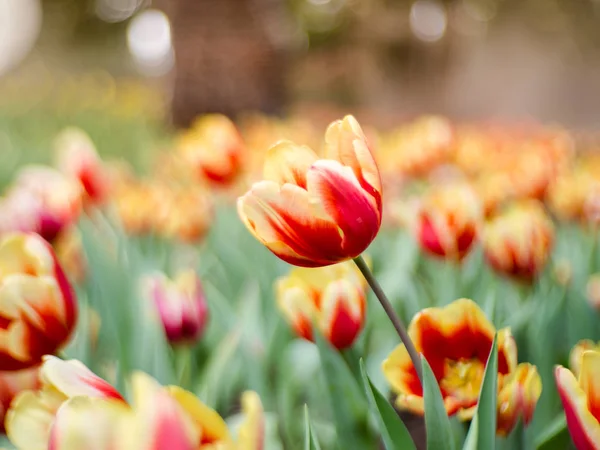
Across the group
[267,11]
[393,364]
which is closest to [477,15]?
[267,11]

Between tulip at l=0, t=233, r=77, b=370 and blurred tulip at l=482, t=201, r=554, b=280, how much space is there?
0.52 metres

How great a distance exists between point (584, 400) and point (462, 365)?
18 cm

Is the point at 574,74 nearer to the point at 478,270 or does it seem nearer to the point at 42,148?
the point at 42,148

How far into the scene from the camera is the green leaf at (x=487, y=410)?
0.50 meters

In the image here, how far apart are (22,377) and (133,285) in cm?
46

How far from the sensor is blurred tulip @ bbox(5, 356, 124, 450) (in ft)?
1.39

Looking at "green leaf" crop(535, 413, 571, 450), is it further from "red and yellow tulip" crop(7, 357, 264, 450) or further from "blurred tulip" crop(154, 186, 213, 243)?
"blurred tulip" crop(154, 186, 213, 243)

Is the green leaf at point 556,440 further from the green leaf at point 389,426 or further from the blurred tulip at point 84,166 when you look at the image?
the blurred tulip at point 84,166

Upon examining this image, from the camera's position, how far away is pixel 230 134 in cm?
144

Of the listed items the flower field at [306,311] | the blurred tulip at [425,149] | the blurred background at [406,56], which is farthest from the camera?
the blurred background at [406,56]

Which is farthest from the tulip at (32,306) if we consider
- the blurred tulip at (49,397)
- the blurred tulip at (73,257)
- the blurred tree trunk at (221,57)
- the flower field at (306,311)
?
the blurred tree trunk at (221,57)

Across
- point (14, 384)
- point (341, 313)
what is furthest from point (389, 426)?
point (14, 384)

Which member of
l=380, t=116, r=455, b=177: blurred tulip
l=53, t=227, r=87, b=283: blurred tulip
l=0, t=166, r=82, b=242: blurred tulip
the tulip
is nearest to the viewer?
the tulip

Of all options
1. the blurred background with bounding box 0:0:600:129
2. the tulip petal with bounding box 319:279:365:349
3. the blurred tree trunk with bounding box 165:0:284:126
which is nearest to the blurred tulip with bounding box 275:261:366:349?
the tulip petal with bounding box 319:279:365:349
